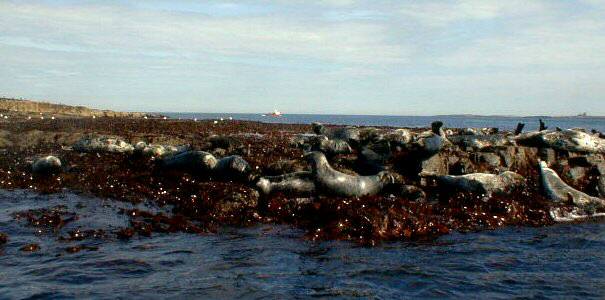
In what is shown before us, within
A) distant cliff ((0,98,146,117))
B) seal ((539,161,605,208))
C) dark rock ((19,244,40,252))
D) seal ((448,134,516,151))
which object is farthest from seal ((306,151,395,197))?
distant cliff ((0,98,146,117))

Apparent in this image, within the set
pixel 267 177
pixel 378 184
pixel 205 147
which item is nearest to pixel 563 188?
pixel 378 184

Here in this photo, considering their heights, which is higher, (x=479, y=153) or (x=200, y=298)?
(x=479, y=153)

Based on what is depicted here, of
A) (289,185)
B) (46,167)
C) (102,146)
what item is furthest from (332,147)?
(102,146)

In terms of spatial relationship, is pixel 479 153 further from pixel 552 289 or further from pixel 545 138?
pixel 552 289

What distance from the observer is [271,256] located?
9.25 meters

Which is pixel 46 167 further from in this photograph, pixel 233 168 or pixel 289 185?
pixel 289 185

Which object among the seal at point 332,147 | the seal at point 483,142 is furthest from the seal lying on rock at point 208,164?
the seal at point 483,142

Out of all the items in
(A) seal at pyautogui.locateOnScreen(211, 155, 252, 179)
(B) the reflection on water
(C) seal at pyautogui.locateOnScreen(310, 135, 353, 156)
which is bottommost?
(B) the reflection on water

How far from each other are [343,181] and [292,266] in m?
5.17

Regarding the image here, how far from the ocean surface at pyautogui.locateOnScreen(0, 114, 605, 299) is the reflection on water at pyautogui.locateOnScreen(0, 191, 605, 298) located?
0.06ft

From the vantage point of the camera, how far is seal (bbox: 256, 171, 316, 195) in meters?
13.6

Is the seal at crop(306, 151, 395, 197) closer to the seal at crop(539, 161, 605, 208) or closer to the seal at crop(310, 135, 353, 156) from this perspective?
the seal at crop(310, 135, 353, 156)

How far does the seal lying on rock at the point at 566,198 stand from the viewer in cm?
1315

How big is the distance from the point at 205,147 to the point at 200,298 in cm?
1356
